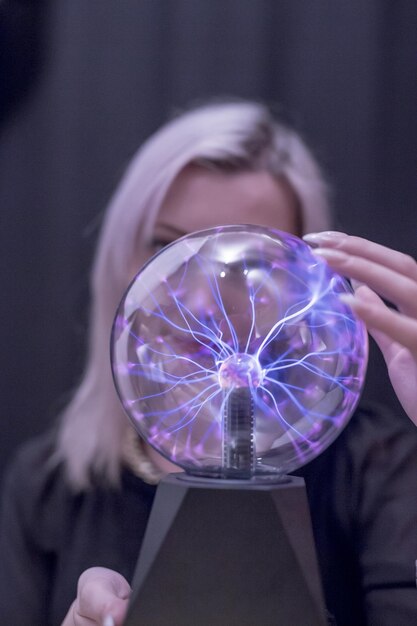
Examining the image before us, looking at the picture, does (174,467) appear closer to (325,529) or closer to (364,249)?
(325,529)

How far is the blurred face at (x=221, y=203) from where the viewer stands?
1248mm

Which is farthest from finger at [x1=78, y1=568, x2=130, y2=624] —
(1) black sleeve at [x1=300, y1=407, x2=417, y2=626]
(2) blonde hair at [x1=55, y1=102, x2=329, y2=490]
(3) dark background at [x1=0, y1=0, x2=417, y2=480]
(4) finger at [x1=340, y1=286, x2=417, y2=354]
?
(3) dark background at [x1=0, y1=0, x2=417, y2=480]

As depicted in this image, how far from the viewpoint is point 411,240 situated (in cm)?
152

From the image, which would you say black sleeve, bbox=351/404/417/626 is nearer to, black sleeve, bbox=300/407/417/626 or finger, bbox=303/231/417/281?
black sleeve, bbox=300/407/417/626

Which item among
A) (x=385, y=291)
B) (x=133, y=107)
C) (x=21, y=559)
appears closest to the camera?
(x=385, y=291)

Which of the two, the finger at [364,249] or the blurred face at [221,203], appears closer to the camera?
the finger at [364,249]

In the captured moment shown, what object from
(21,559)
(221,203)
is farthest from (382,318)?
(21,559)

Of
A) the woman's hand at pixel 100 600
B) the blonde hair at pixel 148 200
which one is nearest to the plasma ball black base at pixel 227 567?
the woman's hand at pixel 100 600

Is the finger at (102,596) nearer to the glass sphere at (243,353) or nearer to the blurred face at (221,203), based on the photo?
the glass sphere at (243,353)

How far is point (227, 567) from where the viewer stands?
0.64 metres

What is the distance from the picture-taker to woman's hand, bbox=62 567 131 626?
648 millimetres

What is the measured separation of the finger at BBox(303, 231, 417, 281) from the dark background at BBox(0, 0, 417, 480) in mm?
721

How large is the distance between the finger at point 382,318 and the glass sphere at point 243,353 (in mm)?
25

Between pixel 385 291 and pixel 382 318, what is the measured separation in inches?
3.6
